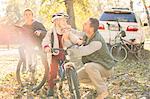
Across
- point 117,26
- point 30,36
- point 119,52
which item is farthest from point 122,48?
point 30,36

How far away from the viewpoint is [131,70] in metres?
11.7

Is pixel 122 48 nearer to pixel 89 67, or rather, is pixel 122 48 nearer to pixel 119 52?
pixel 119 52

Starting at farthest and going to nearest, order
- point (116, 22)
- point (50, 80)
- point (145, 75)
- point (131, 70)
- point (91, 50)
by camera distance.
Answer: point (116, 22)
point (131, 70)
point (145, 75)
point (50, 80)
point (91, 50)

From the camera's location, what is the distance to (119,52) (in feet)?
46.7

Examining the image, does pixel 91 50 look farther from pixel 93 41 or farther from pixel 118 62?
pixel 118 62

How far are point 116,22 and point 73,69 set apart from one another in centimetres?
921

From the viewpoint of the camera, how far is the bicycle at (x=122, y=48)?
14.2m

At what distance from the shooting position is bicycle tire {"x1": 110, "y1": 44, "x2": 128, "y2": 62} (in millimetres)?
14091

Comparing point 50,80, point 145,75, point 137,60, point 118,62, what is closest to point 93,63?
point 50,80

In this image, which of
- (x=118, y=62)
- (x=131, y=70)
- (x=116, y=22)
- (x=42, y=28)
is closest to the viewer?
(x=42, y=28)

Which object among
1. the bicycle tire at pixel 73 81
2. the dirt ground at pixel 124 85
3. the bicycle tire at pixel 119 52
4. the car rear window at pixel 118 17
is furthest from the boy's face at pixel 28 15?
the car rear window at pixel 118 17

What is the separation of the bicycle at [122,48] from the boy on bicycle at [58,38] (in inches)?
281

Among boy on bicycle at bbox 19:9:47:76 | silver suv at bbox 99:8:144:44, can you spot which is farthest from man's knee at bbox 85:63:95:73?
silver suv at bbox 99:8:144:44

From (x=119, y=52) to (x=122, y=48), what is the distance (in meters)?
0.34
